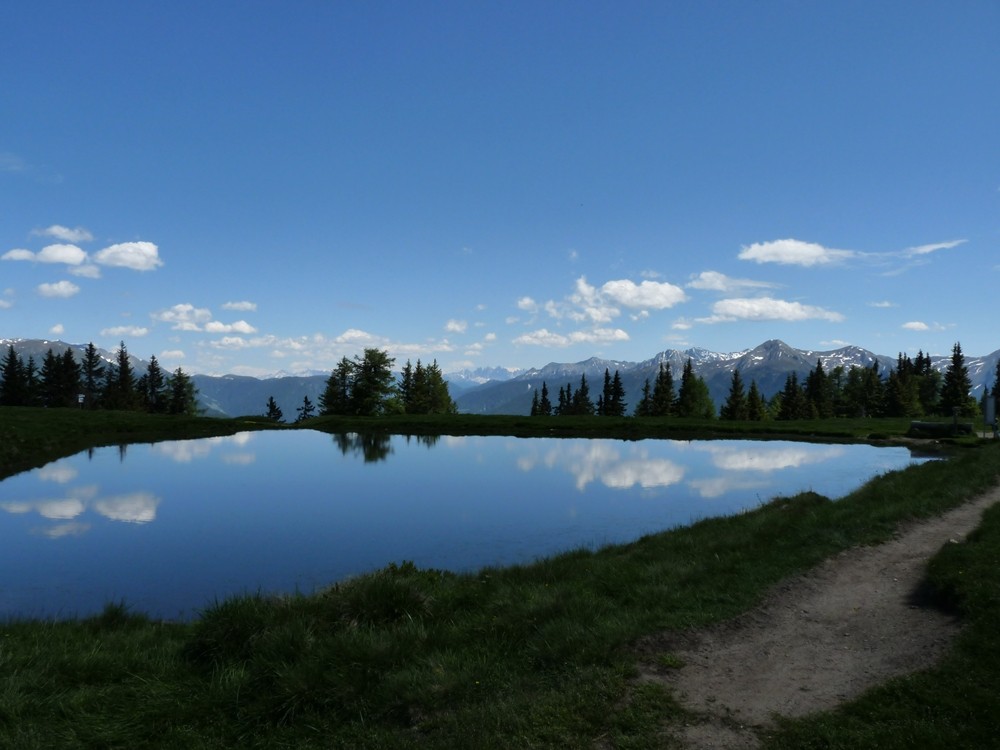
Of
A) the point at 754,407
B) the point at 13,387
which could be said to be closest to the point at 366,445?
the point at 13,387

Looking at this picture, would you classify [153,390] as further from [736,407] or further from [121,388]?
[736,407]

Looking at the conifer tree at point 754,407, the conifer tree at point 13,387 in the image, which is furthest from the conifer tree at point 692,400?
the conifer tree at point 13,387

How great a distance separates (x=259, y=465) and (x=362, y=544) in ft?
80.4

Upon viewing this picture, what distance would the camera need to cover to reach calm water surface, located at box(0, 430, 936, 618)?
57.8 feet

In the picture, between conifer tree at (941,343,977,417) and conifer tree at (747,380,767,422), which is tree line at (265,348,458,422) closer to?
conifer tree at (747,380,767,422)

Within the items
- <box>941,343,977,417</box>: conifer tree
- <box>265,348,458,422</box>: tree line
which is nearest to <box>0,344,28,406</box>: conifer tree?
<box>265,348,458,422</box>: tree line

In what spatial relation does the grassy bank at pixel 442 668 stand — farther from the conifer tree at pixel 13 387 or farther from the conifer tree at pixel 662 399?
the conifer tree at pixel 13 387

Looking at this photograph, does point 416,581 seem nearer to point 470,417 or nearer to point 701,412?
point 470,417

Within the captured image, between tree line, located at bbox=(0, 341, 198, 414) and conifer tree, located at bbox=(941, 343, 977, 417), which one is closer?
tree line, located at bbox=(0, 341, 198, 414)

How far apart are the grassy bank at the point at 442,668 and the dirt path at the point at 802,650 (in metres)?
0.39

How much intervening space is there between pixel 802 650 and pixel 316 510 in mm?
22302

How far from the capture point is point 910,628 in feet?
32.5

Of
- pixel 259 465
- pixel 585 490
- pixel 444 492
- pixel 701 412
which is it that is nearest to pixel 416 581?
pixel 444 492

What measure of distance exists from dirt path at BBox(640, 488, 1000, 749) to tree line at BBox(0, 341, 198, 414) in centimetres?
12286
